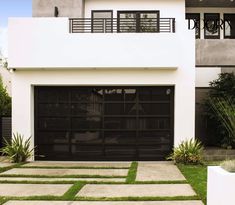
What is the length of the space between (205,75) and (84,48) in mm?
6105

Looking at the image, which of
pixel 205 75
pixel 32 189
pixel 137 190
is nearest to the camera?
pixel 137 190

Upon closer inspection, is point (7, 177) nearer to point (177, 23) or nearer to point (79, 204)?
point (79, 204)

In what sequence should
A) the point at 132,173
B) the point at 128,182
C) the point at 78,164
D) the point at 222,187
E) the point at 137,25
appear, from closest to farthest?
the point at 222,187 → the point at 128,182 → the point at 132,173 → the point at 78,164 → the point at 137,25

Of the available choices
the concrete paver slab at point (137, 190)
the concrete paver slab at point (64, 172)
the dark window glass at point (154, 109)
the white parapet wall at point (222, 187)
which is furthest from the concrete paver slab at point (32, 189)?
the dark window glass at point (154, 109)

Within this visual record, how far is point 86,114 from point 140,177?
161 inches

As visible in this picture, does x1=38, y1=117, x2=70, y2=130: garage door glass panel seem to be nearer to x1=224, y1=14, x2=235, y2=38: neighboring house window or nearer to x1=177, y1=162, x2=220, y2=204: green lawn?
x1=177, y1=162, x2=220, y2=204: green lawn

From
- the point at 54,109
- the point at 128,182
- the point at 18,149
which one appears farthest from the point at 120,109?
the point at 128,182

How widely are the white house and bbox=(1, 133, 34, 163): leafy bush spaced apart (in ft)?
1.07

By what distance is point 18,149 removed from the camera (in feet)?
41.7

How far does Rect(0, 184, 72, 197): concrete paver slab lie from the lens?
8.16 meters

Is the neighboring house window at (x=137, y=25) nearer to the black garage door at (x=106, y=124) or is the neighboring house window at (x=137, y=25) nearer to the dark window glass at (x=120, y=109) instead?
the black garage door at (x=106, y=124)

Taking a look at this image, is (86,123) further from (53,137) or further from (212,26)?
(212,26)

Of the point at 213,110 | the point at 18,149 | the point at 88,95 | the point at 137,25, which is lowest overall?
the point at 18,149

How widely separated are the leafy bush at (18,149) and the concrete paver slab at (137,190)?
180 inches
